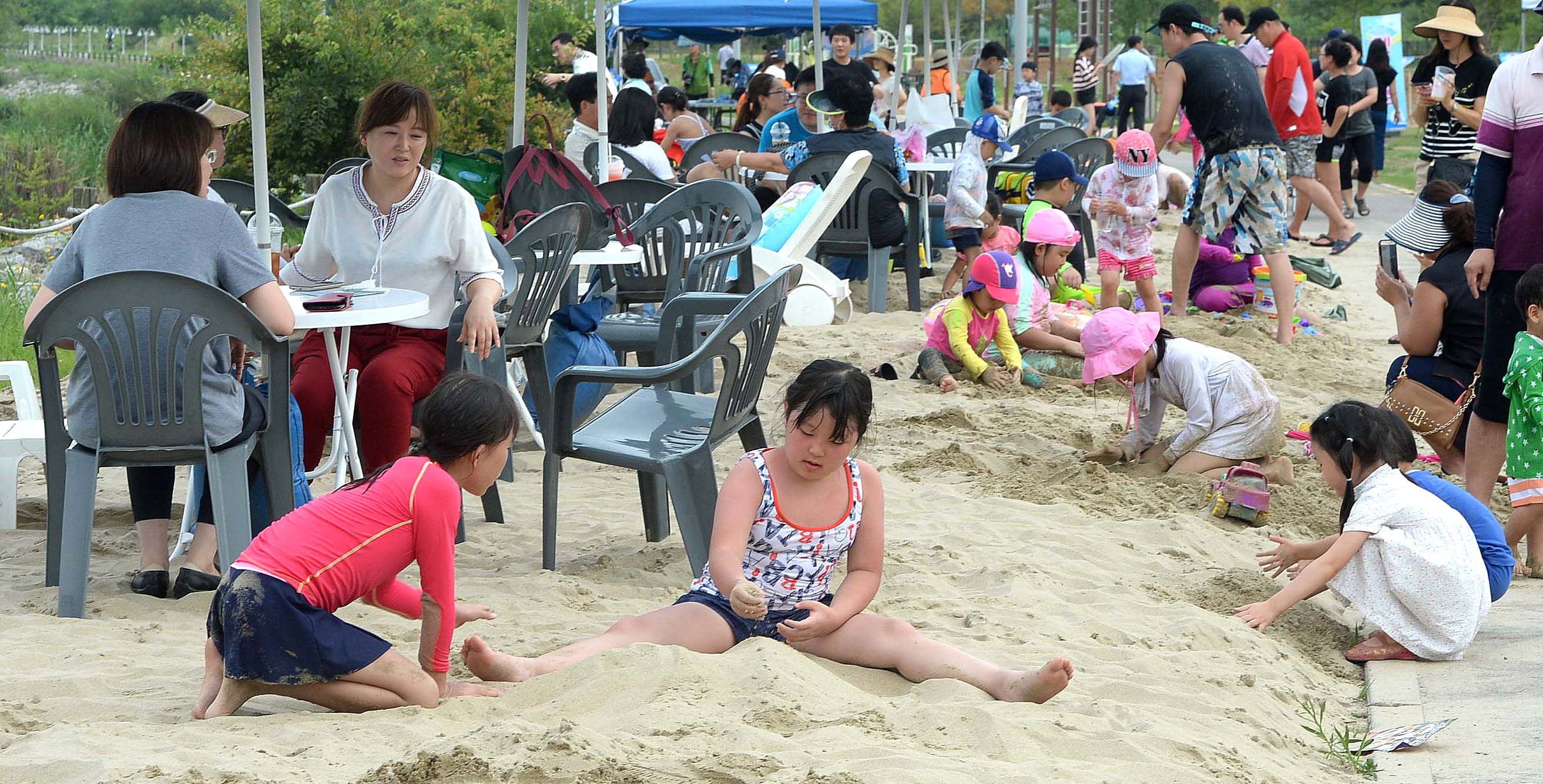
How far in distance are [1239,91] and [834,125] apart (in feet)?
8.74

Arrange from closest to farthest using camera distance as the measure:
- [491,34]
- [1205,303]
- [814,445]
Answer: [814,445]
[1205,303]
[491,34]

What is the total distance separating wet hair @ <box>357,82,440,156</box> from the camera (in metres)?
4.52

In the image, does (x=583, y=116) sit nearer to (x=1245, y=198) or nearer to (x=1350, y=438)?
(x=1245, y=198)

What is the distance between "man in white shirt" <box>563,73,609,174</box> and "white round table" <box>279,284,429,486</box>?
14.7ft

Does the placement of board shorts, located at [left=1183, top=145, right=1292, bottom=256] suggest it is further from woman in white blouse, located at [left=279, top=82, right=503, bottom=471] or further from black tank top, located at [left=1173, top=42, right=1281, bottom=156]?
woman in white blouse, located at [left=279, top=82, right=503, bottom=471]

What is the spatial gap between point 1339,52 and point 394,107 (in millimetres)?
11556

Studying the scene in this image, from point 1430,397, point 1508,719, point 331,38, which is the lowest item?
point 1508,719

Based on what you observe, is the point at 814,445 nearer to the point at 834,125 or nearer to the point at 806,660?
the point at 806,660

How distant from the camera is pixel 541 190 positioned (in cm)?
654

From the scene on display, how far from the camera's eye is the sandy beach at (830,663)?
2693mm

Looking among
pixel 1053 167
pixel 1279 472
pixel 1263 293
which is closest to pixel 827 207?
pixel 1053 167

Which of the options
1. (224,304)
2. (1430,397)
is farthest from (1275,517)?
(224,304)

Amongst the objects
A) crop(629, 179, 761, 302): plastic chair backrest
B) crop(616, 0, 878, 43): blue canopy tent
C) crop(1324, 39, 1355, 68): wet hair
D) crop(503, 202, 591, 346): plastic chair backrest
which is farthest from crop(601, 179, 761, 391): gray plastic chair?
crop(616, 0, 878, 43): blue canopy tent

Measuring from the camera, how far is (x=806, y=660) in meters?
3.32
